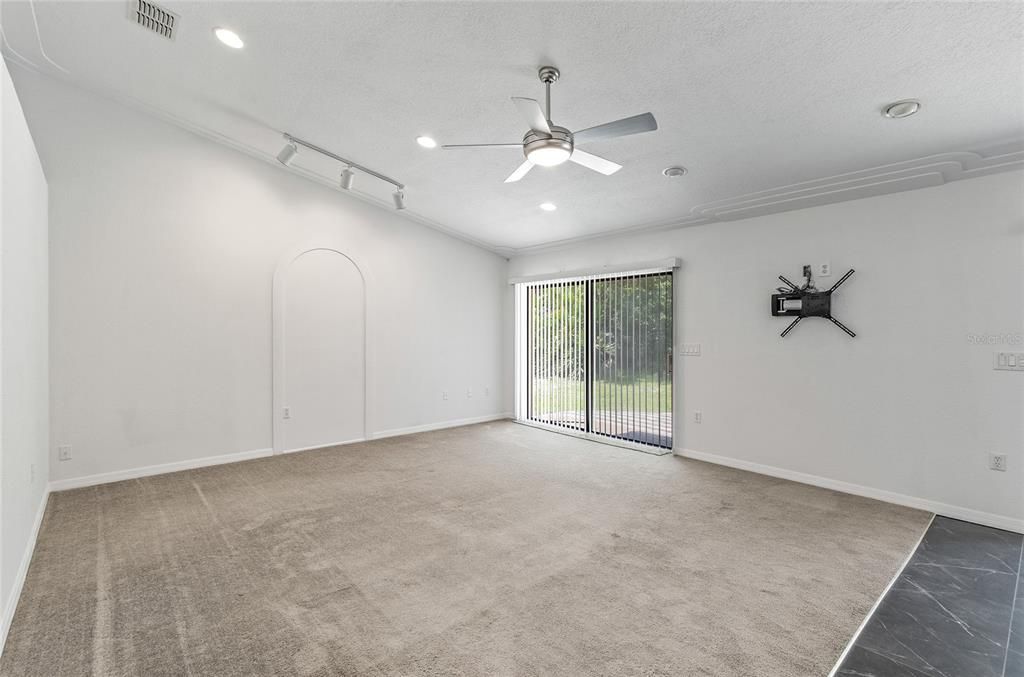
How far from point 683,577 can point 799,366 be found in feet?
8.98

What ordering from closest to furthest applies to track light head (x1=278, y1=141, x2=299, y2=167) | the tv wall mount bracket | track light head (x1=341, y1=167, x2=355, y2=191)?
1. the tv wall mount bracket
2. track light head (x1=278, y1=141, x2=299, y2=167)
3. track light head (x1=341, y1=167, x2=355, y2=191)

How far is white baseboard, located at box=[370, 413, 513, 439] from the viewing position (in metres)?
5.97

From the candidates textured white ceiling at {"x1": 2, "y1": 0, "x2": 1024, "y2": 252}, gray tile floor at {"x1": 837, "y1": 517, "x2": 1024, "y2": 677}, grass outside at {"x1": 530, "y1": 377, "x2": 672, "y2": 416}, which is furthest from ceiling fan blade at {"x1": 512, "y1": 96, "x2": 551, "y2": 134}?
grass outside at {"x1": 530, "y1": 377, "x2": 672, "y2": 416}

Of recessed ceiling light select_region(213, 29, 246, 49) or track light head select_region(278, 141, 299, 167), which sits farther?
track light head select_region(278, 141, 299, 167)

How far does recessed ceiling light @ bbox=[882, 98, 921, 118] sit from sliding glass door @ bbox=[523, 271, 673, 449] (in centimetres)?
266

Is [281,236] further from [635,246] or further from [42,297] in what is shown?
[635,246]

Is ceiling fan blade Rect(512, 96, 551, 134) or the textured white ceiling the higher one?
the textured white ceiling

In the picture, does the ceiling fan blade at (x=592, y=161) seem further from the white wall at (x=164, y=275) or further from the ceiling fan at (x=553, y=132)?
the white wall at (x=164, y=275)

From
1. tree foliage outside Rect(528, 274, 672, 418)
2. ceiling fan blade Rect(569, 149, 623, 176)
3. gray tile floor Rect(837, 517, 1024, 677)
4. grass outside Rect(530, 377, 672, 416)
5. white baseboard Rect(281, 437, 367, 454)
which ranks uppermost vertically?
ceiling fan blade Rect(569, 149, 623, 176)

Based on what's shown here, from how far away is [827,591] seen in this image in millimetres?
2393

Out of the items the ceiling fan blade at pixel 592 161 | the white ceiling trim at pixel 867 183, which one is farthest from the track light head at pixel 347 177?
the white ceiling trim at pixel 867 183

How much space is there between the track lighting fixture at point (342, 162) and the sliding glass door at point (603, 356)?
266 centimetres

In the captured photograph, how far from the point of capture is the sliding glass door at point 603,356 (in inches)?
214

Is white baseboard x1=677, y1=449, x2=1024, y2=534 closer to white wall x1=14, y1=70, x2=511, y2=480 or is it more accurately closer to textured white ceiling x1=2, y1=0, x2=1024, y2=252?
textured white ceiling x1=2, y1=0, x2=1024, y2=252
